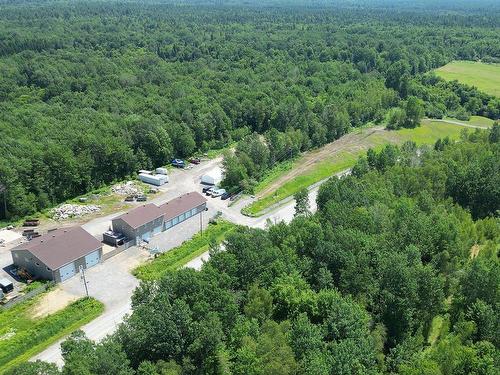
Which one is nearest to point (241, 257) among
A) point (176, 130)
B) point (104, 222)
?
point (104, 222)

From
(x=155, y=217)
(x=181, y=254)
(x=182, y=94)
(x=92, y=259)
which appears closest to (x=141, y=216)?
(x=155, y=217)

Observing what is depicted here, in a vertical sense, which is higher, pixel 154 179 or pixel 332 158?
pixel 154 179

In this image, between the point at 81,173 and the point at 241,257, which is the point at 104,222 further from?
the point at 241,257

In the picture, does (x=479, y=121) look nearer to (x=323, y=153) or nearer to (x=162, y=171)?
(x=323, y=153)

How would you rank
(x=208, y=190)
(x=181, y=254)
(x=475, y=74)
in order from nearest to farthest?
(x=181, y=254)
(x=208, y=190)
(x=475, y=74)

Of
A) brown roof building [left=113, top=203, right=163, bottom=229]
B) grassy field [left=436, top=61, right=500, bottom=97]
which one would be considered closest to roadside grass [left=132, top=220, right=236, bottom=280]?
brown roof building [left=113, top=203, right=163, bottom=229]

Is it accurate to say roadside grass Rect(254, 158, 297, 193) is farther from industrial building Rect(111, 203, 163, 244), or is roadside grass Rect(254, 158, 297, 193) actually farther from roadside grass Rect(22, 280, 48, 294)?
roadside grass Rect(22, 280, 48, 294)

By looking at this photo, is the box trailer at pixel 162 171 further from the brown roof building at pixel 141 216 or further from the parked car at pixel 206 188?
the brown roof building at pixel 141 216
